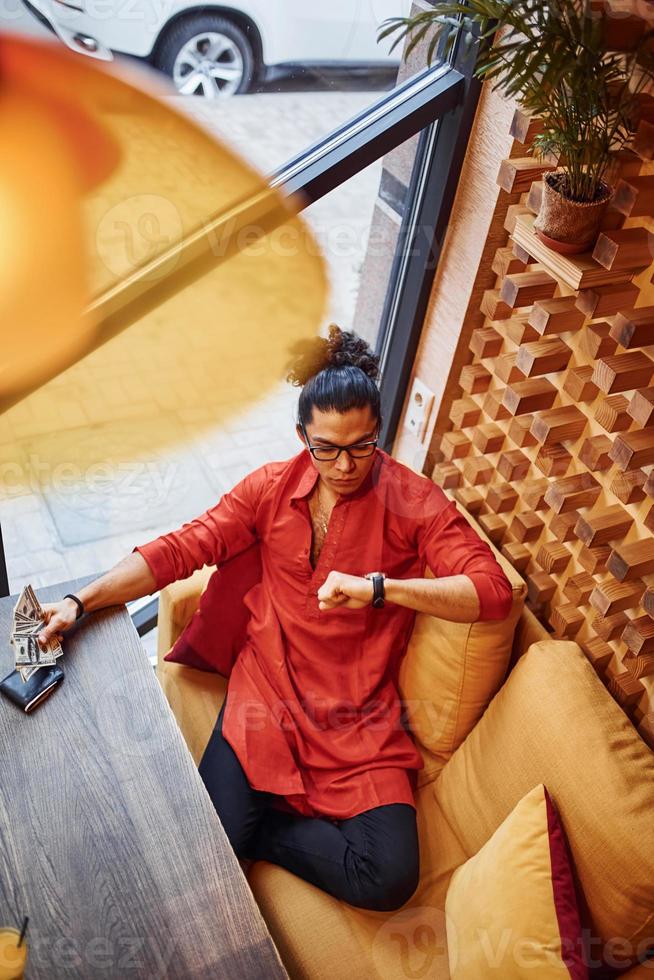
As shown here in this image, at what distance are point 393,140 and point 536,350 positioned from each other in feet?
2.04

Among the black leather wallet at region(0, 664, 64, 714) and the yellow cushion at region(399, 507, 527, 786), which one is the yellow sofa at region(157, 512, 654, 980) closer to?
the yellow cushion at region(399, 507, 527, 786)

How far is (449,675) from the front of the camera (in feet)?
6.59

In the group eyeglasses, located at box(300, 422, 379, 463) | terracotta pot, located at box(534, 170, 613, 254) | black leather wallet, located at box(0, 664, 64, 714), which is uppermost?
terracotta pot, located at box(534, 170, 613, 254)

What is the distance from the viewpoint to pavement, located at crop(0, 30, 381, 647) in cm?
199

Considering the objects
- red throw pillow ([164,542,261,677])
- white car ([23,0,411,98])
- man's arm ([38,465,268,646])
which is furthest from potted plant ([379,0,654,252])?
red throw pillow ([164,542,261,677])

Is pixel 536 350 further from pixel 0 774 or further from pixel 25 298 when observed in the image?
pixel 0 774

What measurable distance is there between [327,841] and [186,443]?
121cm

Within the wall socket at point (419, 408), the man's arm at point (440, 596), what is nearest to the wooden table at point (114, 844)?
the man's arm at point (440, 596)

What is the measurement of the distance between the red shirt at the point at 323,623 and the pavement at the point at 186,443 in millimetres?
513

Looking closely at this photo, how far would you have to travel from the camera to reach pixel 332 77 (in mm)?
1997

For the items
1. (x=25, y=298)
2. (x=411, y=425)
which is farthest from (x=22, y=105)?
(x=411, y=425)

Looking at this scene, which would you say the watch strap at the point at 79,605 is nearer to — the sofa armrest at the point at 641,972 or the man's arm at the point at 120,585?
the man's arm at the point at 120,585

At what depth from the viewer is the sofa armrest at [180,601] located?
7.27ft

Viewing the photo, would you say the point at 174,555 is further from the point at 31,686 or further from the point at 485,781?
the point at 485,781
